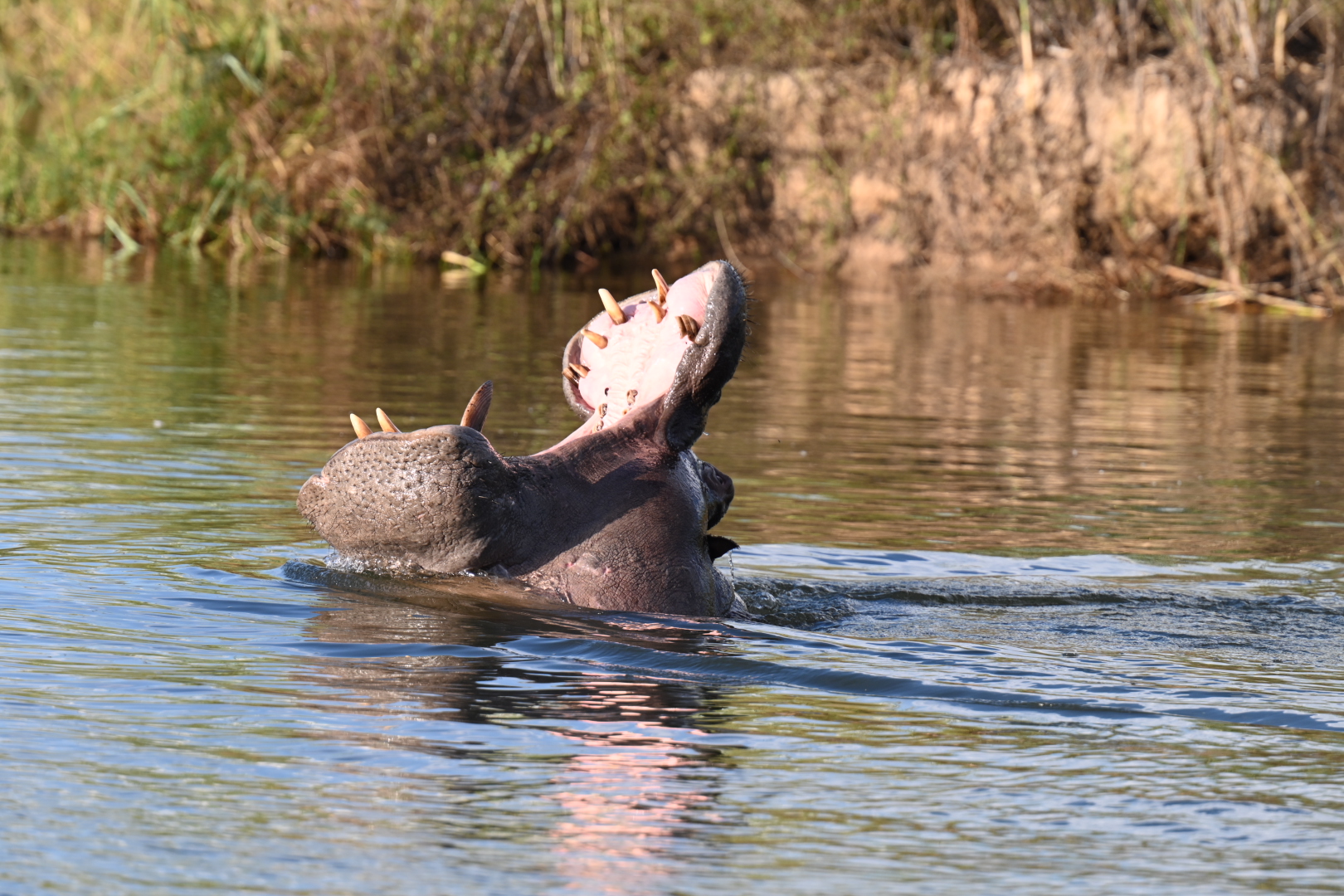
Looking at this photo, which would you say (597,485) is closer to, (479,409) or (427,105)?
(479,409)

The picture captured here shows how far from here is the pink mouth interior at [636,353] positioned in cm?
422

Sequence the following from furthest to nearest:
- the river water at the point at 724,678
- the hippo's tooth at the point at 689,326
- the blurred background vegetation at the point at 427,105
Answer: the blurred background vegetation at the point at 427,105, the hippo's tooth at the point at 689,326, the river water at the point at 724,678

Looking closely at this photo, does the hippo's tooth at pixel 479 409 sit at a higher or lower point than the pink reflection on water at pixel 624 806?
higher

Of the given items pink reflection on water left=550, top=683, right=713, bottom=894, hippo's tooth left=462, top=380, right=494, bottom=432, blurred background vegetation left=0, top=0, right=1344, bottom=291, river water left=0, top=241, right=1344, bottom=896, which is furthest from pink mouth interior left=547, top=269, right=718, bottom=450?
blurred background vegetation left=0, top=0, right=1344, bottom=291

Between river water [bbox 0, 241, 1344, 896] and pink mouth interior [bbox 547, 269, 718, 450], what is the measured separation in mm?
505

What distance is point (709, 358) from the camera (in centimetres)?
412

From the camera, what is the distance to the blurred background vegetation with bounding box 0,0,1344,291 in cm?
1836

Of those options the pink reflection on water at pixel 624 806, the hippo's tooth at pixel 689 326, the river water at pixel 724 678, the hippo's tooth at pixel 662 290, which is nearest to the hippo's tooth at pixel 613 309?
the hippo's tooth at pixel 662 290

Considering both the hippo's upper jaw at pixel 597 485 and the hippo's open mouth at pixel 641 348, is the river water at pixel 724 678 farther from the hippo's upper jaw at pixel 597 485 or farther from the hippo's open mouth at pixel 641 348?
the hippo's open mouth at pixel 641 348

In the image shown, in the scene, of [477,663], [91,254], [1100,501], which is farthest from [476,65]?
[477,663]

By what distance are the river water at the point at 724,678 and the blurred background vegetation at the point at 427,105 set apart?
33.2 ft

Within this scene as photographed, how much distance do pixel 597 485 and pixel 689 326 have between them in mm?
411

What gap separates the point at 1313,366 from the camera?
473 inches

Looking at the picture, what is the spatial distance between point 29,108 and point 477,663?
16.9 metres
